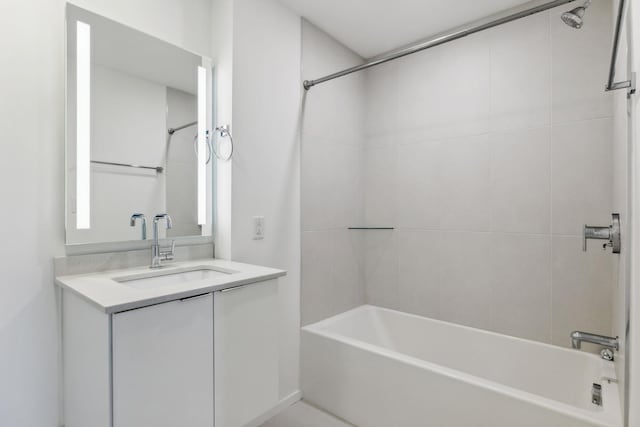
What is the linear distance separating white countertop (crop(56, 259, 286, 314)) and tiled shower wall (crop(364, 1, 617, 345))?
129 cm

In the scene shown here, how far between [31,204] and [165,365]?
2.68 ft

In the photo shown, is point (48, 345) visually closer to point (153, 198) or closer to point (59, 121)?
point (153, 198)

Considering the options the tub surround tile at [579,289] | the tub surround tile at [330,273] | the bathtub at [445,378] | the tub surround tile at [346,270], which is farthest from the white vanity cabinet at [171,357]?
the tub surround tile at [579,289]

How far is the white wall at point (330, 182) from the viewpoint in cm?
222

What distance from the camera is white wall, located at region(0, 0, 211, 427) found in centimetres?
121

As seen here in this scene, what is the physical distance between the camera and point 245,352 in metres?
1.39

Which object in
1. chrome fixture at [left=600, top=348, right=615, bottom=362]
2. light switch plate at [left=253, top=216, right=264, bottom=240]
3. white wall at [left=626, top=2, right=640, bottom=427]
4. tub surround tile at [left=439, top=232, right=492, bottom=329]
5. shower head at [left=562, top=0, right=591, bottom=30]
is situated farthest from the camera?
tub surround tile at [left=439, top=232, right=492, bottom=329]

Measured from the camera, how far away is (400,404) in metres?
1.72

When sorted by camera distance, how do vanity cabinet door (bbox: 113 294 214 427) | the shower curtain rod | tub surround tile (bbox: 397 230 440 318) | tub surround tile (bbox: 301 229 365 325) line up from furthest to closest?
tub surround tile (bbox: 397 230 440 318) < tub surround tile (bbox: 301 229 365 325) < the shower curtain rod < vanity cabinet door (bbox: 113 294 214 427)

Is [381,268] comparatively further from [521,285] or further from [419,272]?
[521,285]

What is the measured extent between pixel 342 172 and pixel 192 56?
1242 mm

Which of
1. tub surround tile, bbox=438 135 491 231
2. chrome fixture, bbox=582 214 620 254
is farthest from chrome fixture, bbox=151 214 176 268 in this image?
chrome fixture, bbox=582 214 620 254

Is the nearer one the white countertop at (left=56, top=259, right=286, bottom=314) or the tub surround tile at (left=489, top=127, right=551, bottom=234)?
the white countertop at (left=56, top=259, right=286, bottom=314)

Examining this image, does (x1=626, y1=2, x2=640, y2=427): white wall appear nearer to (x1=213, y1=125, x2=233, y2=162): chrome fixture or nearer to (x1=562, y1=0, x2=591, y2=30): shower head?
(x1=562, y1=0, x2=591, y2=30): shower head
